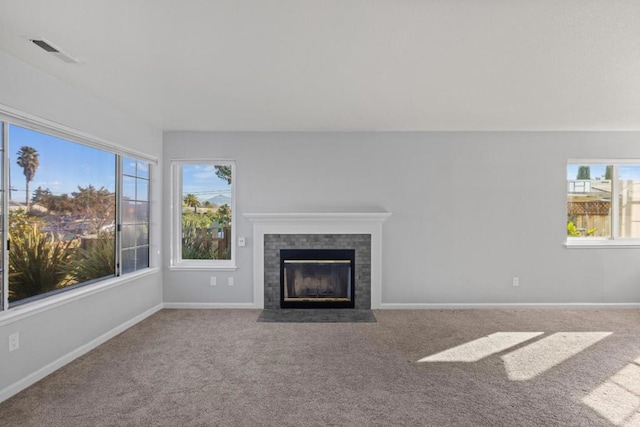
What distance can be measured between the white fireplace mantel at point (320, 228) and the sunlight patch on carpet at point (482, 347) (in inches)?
58.1

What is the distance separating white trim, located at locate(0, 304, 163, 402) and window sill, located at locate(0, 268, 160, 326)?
1.55ft

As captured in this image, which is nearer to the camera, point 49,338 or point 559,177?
point 49,338

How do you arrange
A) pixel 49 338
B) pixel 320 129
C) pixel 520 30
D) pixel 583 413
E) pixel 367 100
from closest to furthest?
pixel 520 30, pixel 583 413, pixel 49 338, pixel 367 100, pixel 320 129

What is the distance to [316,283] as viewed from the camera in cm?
488

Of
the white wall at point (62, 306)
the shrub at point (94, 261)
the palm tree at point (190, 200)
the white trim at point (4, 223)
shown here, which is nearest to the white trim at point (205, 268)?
the white wall at point (62, 306)

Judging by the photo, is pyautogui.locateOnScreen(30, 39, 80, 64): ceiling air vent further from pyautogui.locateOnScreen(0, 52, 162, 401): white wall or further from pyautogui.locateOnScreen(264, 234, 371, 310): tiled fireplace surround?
pyautogui.locateOnScreen(264, 234, 371, 310): tiled fireplace surround

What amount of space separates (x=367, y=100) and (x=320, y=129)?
1317 mm

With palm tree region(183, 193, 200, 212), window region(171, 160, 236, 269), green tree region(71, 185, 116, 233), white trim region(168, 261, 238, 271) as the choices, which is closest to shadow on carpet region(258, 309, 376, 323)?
white trim region(168, 261, 238, 271)

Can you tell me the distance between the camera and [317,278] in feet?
16.0

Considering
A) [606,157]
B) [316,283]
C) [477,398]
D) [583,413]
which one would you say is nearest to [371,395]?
[477,398]

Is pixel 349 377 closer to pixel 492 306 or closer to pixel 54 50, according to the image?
pixel 492 306

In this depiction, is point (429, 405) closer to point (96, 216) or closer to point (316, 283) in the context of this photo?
point (316, 283)

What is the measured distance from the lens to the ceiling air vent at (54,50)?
2.27m

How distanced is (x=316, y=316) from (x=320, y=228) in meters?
1.15
